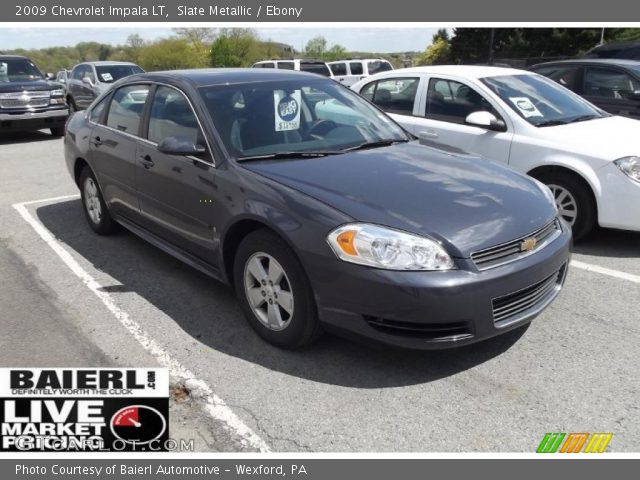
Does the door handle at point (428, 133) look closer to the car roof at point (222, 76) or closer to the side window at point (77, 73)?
the car roof at point (222, 76)

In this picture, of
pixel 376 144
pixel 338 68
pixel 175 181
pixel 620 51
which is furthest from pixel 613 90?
pixel 338 68

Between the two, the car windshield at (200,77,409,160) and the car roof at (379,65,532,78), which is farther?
the car roof at (379,65,532,78)

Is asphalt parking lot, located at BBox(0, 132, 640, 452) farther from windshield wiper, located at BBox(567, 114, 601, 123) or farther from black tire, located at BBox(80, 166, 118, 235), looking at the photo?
Result: windshield wiper, located at BBox(567, 114, 601, 123)

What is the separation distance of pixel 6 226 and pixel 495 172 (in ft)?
16.8

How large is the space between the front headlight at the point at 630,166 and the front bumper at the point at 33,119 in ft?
38.6

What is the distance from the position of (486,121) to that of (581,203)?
115cm

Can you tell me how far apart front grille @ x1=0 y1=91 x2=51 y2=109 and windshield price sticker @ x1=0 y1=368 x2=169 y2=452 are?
→ 11.0 m

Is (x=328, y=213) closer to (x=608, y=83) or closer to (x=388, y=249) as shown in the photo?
(x=388, y=249)

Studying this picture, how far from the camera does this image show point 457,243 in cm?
311

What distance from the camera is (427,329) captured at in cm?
312

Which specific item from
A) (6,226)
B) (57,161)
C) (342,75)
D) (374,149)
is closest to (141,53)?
(342,75)

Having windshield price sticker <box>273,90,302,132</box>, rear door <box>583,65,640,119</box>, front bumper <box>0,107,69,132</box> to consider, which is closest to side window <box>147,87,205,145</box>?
windshield price sticker <box>273,90,302,132</box>

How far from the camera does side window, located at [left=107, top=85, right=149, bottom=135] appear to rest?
4930 millimetres
